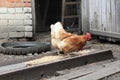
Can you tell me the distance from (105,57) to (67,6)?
3.40m

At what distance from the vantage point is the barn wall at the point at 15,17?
850 centimetres

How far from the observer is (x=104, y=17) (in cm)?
839

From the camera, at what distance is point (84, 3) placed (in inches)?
360

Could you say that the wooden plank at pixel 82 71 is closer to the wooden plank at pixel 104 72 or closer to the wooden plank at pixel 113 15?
the wooden plank at pixel 104 72

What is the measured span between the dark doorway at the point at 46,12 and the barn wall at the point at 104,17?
172cm

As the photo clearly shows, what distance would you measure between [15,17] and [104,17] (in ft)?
7.07

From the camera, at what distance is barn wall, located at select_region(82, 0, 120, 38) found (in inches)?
317

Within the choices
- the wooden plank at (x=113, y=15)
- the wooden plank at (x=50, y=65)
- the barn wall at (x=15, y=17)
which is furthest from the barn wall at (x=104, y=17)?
the wooden plank at (x=50, y=65)

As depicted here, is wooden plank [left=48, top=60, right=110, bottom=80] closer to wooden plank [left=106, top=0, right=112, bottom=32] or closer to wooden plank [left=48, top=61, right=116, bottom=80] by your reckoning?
wooden plank [left=48, top=61, right=116, bottom=80]

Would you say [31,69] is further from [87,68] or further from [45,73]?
[87,68]

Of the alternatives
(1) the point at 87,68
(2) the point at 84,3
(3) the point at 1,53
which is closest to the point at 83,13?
(2) the point at 84,3

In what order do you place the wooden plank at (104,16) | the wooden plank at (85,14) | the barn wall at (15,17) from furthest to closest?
the wooden plank at (85,14) → the barn wall at (15,17) → the wooden plank at (104,16)

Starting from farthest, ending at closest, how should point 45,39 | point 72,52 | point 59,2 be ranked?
point 59,2
point 45,39
point 72,52

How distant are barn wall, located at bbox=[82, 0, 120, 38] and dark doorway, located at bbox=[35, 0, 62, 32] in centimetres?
172
